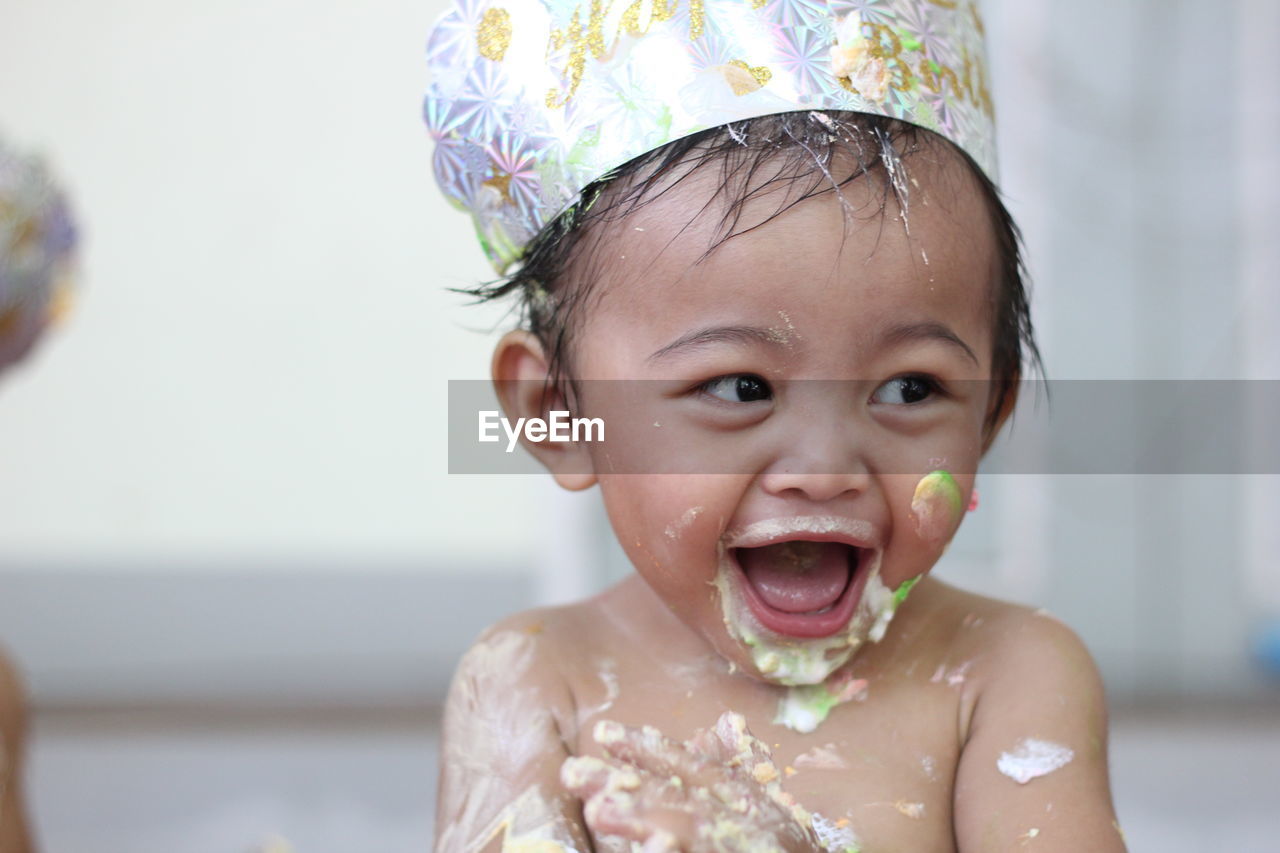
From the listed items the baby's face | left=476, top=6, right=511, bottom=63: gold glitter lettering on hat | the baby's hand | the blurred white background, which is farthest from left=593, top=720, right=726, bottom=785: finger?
the blurred white background

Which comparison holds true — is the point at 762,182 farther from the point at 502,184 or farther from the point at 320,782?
the point at 320,782

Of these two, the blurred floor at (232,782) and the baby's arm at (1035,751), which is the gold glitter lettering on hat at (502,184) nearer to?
the baby's arm at (1035,751)

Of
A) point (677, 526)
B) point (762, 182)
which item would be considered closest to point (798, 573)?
point (677, 526)

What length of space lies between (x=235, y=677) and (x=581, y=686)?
2.31 metres

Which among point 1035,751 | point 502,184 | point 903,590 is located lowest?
point 1035,751

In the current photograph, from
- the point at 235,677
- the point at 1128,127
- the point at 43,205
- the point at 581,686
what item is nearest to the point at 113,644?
the point at 235,677

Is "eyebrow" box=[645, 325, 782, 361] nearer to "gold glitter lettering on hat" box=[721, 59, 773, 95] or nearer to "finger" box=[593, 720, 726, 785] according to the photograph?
"gold glitter lettering on hat" box=[721, 59, 773, 95]

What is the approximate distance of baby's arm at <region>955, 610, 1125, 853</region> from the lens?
40.9 inches

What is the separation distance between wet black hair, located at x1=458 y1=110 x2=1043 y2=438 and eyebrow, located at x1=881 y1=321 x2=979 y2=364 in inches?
3.5

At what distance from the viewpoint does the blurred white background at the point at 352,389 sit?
10.1ft

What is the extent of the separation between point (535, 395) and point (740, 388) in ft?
0.92

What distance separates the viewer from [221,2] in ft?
10.4

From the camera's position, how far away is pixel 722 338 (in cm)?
104

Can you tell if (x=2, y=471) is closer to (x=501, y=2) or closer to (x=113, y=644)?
(x=113, y=644)
